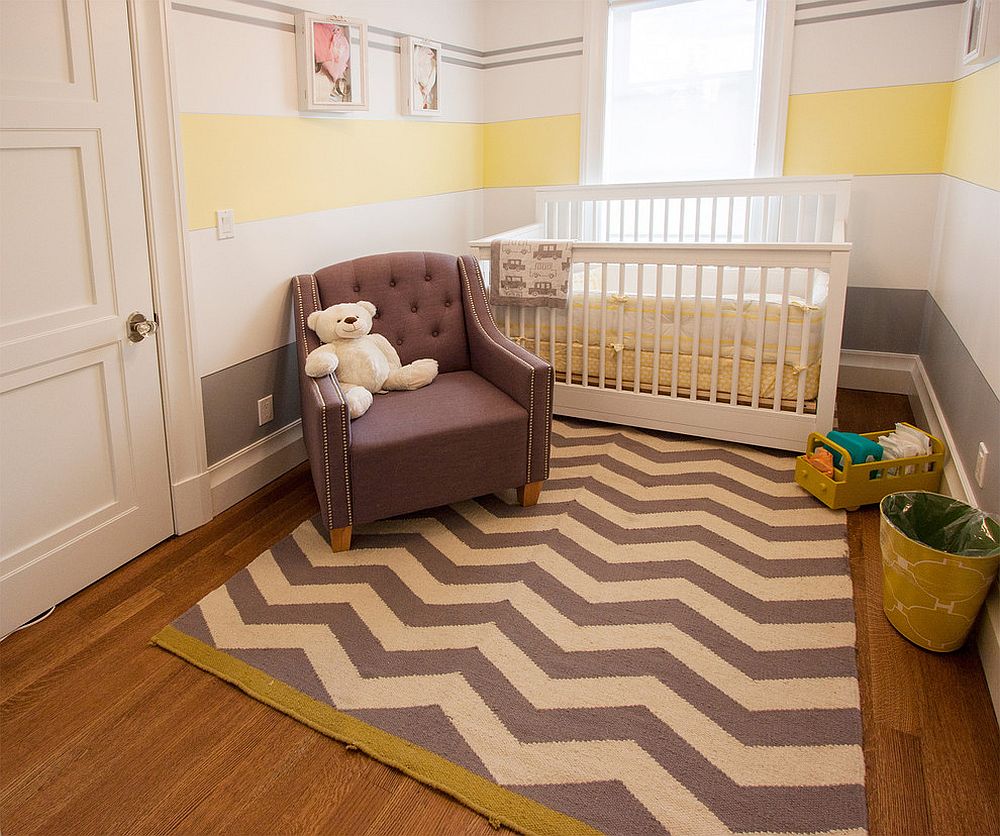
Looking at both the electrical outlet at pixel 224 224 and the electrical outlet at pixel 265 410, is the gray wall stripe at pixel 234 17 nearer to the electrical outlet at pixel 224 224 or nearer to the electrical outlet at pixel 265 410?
the electrical outlet at pixel 224 224

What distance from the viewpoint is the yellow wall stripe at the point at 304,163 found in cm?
246

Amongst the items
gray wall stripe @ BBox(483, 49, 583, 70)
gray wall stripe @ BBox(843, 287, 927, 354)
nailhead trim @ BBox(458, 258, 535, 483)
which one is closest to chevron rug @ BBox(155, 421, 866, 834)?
nailhead trim @ BBox(458, 258, 535, 483)

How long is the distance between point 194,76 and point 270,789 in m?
2.06

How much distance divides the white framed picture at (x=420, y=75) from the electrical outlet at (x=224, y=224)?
4.22 feet

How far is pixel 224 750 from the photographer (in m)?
1.62

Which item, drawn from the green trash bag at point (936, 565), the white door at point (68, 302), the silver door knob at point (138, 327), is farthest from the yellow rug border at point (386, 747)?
the green trash bag at point (936, 565)

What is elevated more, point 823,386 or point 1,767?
point 823,386

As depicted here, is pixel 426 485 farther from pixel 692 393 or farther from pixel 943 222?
pixel 943 222

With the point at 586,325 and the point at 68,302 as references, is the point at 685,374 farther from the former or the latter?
the point at 68,302

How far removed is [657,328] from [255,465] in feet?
5.57

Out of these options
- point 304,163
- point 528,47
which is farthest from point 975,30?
point 304,163

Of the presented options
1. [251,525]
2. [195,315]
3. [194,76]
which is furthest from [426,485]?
[194,76]

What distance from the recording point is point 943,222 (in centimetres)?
336

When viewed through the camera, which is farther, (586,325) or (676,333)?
(586,325)
